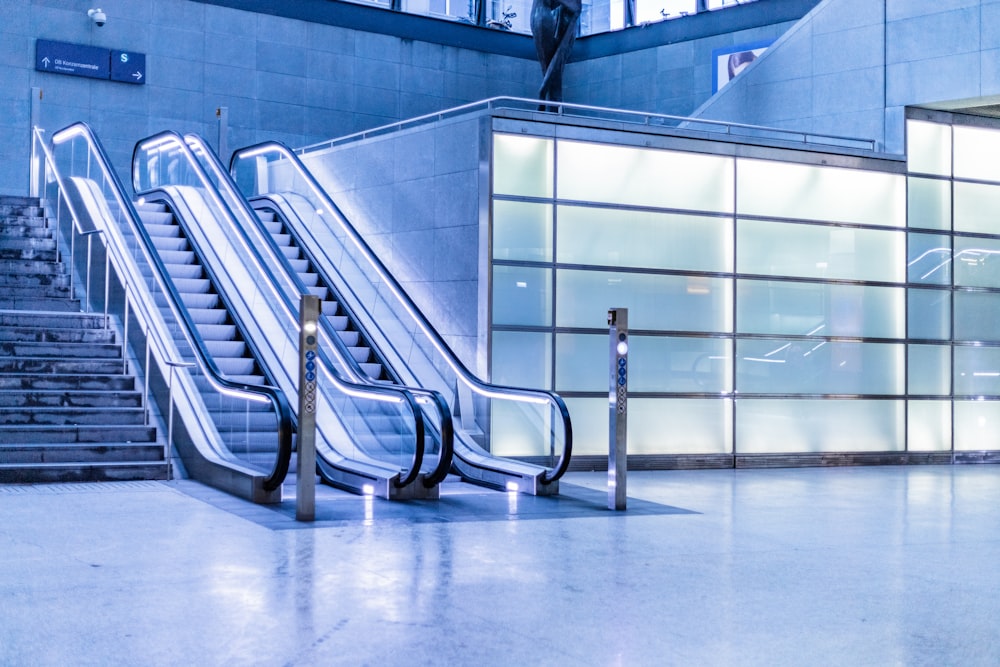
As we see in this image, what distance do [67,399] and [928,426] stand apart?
10.8 meters

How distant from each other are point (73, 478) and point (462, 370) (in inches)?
148

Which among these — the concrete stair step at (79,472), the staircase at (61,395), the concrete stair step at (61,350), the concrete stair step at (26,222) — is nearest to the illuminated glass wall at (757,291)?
the concrete stair step at (79,472)

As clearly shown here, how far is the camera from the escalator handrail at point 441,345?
11094mm

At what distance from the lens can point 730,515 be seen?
10086 millimetres

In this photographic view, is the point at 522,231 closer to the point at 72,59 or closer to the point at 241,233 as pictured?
the point at 241,233

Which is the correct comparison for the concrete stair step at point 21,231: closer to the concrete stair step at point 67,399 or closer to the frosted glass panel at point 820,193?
the concrete stair step at point 67,399

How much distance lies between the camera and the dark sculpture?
56.0ft

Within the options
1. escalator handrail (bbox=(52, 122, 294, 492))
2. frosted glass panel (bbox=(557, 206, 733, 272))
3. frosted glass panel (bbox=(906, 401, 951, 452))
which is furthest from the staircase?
frosted glass panel (bbox=(906, 401, 951, 452))

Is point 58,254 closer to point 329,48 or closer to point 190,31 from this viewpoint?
point 190,31

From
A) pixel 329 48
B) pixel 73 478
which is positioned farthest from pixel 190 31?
pixel 73 478

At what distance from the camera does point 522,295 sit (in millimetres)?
13633

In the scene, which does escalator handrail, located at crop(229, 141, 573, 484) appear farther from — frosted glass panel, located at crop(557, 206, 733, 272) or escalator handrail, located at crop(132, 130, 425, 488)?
frosted glass panel, located at crop(557, 206, 733, 272)

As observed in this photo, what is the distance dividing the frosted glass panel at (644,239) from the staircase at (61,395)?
5095mm

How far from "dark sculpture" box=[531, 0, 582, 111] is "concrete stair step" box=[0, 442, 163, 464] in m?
8.01
